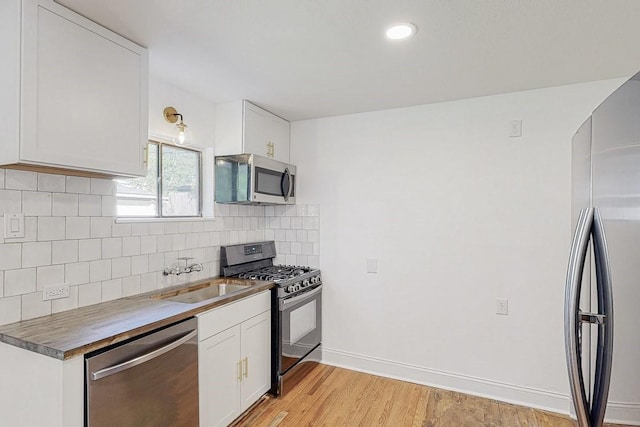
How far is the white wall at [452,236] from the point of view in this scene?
2646 millimetres

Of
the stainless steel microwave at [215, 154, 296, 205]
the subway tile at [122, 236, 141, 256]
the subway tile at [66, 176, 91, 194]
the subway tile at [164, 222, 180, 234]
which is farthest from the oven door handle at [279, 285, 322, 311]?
the subway tile at [66, 176, 91, 194]

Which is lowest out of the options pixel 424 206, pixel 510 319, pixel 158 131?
pixel 510 319

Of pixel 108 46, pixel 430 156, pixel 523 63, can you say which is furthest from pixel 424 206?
pixel 108 46

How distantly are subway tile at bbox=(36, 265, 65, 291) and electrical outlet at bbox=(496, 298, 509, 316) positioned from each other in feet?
9.78

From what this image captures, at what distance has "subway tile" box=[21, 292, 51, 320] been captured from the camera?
69.8 inches

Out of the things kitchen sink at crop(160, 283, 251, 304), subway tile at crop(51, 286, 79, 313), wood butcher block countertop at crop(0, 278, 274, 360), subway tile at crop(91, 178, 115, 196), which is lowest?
kitchen sink at crop(160, 283, 251, 304)

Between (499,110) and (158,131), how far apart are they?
8.56 feet

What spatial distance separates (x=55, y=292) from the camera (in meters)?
1.90

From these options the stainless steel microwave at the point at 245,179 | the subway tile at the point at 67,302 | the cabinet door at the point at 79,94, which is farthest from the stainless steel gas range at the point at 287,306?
the cabinet door at the point at 79,94

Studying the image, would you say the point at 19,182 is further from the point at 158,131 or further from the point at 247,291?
the point at 247,291

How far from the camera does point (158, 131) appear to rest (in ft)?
8.32

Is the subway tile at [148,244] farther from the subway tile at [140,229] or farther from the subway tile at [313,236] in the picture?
the subway tile at [313,236]

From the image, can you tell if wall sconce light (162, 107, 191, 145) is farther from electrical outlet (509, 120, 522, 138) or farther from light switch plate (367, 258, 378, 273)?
electrical outlet (509, 120, 522, 138)

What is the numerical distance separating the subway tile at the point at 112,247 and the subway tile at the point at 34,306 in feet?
1.29
